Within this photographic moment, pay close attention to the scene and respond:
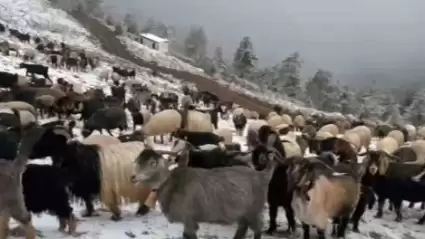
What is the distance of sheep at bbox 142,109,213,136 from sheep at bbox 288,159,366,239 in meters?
9.26

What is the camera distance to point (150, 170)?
7.55 meters

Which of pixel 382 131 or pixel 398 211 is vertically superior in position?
pixel 382 131

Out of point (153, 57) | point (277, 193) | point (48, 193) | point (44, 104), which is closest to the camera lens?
point (48, 193)

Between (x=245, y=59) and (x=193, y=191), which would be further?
(x=245, y=59)

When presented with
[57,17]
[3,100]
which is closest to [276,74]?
[57,17]

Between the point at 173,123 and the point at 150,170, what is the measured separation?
11623 millimetres

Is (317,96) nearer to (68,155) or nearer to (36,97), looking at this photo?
(36,97)

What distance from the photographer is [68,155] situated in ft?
29.2

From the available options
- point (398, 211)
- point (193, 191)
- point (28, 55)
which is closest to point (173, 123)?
point (398, 211)

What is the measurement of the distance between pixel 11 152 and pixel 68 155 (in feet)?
4.21

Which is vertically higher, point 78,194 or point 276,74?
point 276,74

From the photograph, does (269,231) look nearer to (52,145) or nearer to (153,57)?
(52,145)

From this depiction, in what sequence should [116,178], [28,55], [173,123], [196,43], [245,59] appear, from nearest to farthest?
[116,178]
[173,123]
[28,55]
[245,59]
[196,43]

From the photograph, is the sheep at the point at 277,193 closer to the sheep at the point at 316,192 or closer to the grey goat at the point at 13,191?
the sheep at the point at 316,192
